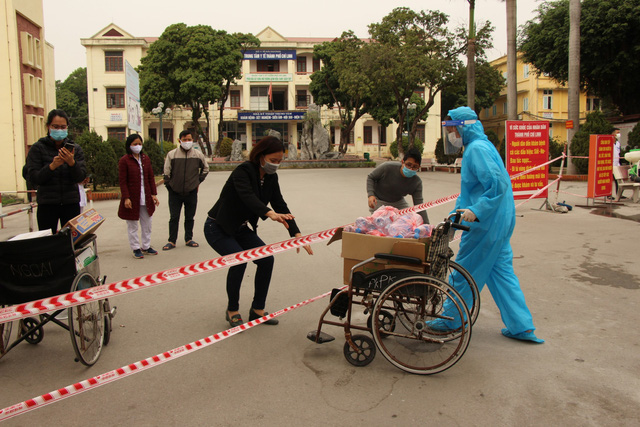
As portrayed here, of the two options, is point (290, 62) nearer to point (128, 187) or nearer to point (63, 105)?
point (63, 105)

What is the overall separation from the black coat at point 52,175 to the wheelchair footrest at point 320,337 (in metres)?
2.90

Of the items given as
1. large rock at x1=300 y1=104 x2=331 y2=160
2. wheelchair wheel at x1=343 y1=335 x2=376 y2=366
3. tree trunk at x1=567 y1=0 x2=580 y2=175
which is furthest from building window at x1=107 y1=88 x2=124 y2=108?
wheelchair wheel at x1=343 y1=335 x2=376 y2=366

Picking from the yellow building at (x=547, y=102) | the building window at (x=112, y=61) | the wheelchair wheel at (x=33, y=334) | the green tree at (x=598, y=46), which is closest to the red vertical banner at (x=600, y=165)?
the wheelchair wheel at (x=33, y=334)

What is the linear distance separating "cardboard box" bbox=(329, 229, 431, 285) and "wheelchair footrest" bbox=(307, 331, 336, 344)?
0.55 m

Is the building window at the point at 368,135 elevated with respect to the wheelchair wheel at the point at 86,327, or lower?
elevated

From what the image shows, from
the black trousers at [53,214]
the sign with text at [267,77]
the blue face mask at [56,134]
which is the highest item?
the sign with text at [267,77]

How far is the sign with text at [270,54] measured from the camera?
47669 mm

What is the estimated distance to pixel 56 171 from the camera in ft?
16.9

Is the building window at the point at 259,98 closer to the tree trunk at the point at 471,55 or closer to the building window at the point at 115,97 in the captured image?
the building window at the point at 115,97

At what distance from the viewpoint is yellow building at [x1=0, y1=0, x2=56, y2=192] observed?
18703 millimetres

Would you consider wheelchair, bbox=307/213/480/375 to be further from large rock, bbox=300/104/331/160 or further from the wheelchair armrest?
large rock, bbox=300/104/331/160

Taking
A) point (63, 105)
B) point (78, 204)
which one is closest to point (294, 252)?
point (78, 204)

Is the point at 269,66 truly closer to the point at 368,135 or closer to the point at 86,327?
the point at 368,135

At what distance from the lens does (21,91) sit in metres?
20.1
